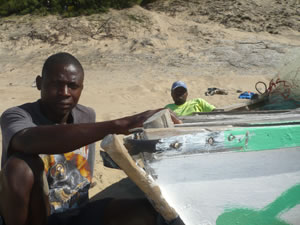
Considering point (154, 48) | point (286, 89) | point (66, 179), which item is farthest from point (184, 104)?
point (154, 48)

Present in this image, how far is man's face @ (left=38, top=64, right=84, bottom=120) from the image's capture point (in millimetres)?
1637

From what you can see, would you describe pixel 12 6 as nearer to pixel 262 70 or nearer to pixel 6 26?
pixel 6 26

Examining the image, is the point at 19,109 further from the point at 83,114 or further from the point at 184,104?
the point at 184,104

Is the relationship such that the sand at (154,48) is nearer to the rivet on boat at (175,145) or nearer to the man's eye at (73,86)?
the man's eye at (73,86)

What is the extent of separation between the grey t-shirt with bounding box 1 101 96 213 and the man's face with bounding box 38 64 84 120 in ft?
0.25

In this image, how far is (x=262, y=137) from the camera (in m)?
1.32

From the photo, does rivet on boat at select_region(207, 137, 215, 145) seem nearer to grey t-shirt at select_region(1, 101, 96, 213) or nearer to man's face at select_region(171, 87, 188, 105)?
grey t-shirt at select_region(1, 101, 96, 213)

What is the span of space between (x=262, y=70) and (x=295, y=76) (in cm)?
696

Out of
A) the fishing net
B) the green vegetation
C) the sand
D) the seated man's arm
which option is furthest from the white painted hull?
the green vegetation

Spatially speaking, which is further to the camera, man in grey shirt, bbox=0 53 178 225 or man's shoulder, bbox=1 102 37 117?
man's shoulder, bbox=1 102 37 117

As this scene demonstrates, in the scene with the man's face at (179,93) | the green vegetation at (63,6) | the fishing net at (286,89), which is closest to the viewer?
the fishing net at (286,89)

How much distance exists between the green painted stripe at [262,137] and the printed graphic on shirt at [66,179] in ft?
2.93

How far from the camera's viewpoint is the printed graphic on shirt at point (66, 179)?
1590 mm

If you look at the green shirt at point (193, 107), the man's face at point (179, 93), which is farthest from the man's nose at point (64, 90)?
the man's face at point (179, 93)
